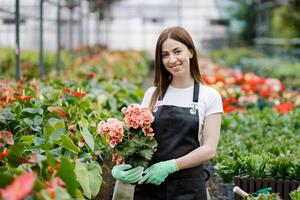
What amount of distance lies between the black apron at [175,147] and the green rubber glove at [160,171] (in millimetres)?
127

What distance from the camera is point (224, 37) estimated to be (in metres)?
29.3

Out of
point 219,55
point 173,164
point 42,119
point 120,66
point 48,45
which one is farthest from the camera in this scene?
point 48,45

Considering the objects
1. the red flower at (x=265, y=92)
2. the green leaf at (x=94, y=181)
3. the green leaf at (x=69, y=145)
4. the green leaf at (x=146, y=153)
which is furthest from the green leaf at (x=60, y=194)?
the red flower at (x=265, y=92)

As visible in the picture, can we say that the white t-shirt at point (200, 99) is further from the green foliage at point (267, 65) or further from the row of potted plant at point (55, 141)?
the green foliage at point (267, 65)

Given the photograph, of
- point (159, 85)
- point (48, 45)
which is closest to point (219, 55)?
point (48, 45)

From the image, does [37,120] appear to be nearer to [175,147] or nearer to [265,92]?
[175,147]

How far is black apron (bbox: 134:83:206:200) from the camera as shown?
330 cm

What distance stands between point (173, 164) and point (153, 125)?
0.28 metres

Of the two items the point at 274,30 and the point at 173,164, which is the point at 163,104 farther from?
the point at 274,30

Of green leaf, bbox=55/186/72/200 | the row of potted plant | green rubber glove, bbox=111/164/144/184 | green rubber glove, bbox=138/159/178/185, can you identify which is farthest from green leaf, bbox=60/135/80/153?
green leaf, bbox=55/186/72/200

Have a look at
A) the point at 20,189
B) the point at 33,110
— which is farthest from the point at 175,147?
the point at 20,189

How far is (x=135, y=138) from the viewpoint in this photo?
10.5 feet

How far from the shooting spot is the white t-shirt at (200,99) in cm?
333

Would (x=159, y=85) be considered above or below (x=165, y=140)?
above
